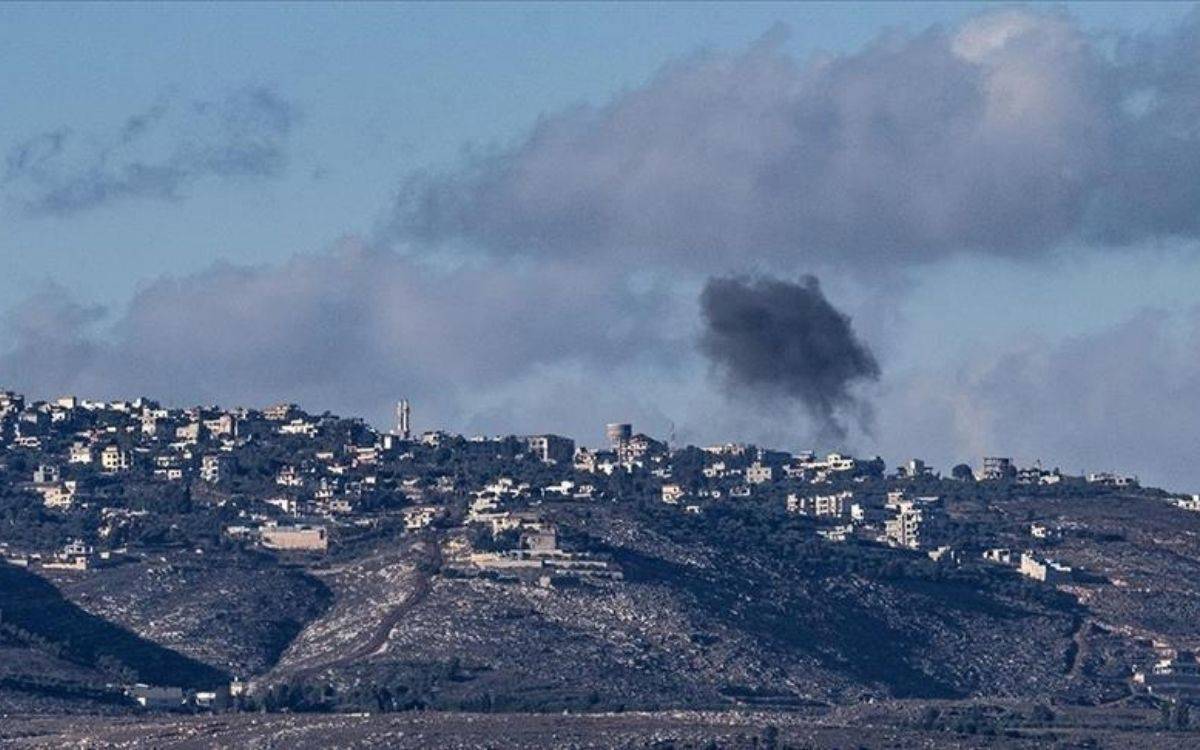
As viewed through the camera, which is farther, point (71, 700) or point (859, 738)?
point (71, 700)

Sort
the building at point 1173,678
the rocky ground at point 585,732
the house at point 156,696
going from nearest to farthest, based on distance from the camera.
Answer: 1. the rocky ground at point 585,732
2. the house at point 156,696
3. the building at point 1173,678

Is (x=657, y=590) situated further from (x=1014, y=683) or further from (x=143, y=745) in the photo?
(x=143, y=745)

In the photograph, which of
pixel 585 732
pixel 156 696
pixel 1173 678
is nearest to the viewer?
pixel 585 732

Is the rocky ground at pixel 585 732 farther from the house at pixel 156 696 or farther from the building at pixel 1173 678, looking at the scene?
the building at pixel 1173 678

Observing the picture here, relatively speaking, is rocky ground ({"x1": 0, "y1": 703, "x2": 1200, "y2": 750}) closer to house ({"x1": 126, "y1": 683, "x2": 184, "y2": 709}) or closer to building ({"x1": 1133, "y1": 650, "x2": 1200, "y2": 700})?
house ({"x1": 126, "y1": 683, "x2": 184, "y2": 709})

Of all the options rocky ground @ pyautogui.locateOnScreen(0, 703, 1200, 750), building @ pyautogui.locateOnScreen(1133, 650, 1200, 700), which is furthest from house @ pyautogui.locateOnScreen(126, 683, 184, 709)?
building @ pyautogui.locateOnScreen(1133, 650, 1200, 700)

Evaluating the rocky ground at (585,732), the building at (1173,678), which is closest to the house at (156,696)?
the rocky ground at (585,732)

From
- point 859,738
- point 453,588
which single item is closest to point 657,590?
point 453,588

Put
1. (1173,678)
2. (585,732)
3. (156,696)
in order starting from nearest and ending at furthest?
(585,732), (156,696), (1173,678)

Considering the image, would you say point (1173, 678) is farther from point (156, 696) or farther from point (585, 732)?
point (156, 696)

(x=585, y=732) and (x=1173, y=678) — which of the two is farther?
(x=1173, y=678)

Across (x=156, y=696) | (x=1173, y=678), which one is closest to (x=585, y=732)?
(x=156, y=696)
